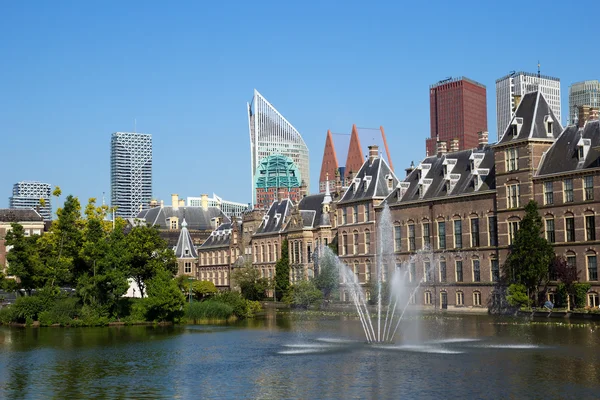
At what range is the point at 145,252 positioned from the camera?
84875 mm

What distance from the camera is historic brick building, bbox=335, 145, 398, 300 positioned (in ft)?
308

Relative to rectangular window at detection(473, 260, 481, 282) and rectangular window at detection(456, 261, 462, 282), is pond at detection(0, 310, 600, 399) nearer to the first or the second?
rectangular window at detection(473, 260, 481, 282)

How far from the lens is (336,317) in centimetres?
7769

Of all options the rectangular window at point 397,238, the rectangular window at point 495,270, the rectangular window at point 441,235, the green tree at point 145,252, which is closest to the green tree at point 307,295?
the rectangular window at point 397,238

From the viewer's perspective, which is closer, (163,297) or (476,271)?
(163,297)

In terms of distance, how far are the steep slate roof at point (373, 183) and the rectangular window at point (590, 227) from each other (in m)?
28.2

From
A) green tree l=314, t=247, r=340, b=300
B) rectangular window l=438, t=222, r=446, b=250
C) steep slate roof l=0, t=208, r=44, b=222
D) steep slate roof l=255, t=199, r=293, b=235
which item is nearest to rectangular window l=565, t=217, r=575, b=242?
rectangular window l=438, t=222, r=446, b=250

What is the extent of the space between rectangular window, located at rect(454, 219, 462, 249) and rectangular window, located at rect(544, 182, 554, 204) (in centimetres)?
1082

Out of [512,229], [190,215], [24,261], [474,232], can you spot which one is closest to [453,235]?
[474,232]

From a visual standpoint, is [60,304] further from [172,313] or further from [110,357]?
[110,357]

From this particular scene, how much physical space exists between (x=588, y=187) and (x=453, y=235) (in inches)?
636

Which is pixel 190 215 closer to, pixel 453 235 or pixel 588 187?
pixel 453 235

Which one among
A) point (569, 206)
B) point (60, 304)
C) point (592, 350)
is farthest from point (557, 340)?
point (60, 304)

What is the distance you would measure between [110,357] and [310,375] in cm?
1342
